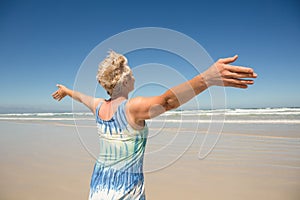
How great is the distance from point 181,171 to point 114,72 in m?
3.97

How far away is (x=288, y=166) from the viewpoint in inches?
201

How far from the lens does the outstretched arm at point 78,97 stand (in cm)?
192

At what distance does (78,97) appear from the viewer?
2184 millimetres

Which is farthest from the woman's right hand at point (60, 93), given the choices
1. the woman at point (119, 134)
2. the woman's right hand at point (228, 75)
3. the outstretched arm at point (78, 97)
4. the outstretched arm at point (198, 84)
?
the woman's right hand at point (228, 75)

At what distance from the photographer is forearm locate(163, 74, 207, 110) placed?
105 cm

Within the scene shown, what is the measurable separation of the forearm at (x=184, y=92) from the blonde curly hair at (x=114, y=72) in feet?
1.56

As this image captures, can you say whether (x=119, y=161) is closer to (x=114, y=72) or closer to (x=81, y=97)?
(x=114, y=72)

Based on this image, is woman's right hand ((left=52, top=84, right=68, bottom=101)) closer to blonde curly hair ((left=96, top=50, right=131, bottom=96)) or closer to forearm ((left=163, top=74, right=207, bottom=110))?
blonde curly hair ((left=96, top=50, right=131, bottom=96))

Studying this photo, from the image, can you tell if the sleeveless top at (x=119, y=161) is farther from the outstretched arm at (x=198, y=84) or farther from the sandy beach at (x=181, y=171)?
the sandy beach at (x=181, y=171)

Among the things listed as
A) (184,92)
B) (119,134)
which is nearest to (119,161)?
(119,134)

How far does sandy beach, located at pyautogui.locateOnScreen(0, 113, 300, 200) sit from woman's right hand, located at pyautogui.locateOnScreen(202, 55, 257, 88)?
8.85 feet

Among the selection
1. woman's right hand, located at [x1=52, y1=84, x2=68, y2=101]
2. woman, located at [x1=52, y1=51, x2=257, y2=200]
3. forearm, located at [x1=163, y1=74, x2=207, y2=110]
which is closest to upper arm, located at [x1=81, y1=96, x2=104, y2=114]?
woman, located at [x1=52, y1=51, x2=257, y2=200]

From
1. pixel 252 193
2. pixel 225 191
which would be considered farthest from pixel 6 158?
pixel 252 193

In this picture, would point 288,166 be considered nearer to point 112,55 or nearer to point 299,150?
point 299,150
